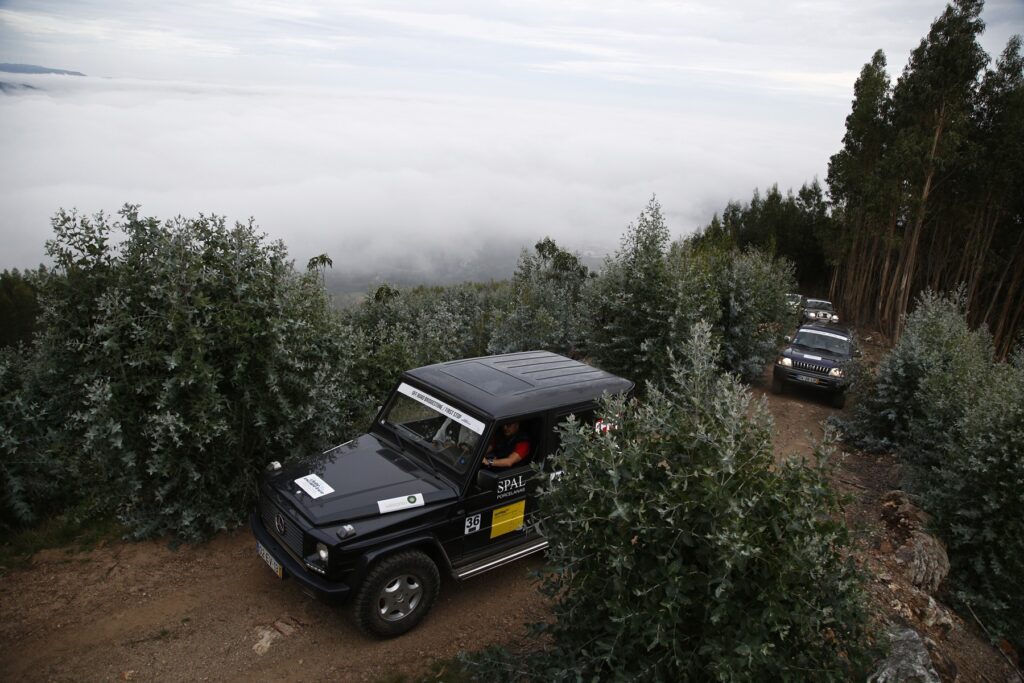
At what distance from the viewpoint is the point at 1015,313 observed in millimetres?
25984

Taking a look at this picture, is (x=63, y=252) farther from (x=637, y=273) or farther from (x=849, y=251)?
(x=849, y=251)

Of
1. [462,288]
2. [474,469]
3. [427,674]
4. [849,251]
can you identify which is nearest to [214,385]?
[474,469]

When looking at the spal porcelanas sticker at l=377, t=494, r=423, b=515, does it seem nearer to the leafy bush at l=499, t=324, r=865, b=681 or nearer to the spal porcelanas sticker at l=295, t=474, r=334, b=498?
the spal porcelanas sticker at l=295, t=474, r=334, b=498

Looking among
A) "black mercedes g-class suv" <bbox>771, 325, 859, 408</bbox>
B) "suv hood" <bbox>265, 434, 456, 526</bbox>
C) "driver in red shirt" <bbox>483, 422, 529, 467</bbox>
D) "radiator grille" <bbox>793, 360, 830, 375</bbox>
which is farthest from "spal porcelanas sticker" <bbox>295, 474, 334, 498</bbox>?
"radiator grille" <bbox>793, 360, 830, 375</bbox>

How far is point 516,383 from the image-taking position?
20.8ft

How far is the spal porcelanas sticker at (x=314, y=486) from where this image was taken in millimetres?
5332

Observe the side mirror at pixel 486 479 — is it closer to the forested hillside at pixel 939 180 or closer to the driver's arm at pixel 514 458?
the driver's arm at pixel 514 458

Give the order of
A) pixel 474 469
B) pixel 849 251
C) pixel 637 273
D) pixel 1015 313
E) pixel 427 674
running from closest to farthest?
pixel 427 674
pixel 474 469
pixel 637 273
pixel 1015 313
pixel 849 251

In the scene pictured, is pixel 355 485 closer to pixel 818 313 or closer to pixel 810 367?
pixel 810 367

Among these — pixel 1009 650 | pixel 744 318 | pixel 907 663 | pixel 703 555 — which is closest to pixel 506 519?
pixel 703 555

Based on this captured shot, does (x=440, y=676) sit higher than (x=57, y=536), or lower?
higher

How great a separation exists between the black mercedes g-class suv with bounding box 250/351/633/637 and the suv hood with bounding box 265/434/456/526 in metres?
0.01

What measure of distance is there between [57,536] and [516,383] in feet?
17.5

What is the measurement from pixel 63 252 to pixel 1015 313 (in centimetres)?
3300
